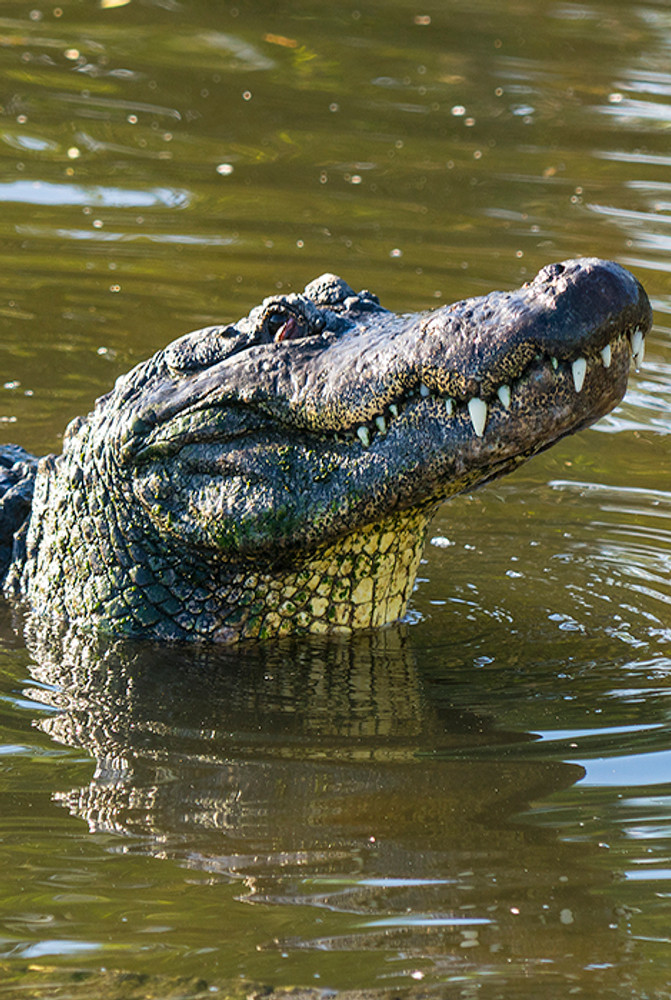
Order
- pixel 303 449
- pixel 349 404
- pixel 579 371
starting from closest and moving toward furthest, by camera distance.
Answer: pixel 579 371 → pixel 349 404 → pixel 303 449

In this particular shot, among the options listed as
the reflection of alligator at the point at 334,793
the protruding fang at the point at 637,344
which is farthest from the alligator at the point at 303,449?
the reflection of alligator at the point at 334,793

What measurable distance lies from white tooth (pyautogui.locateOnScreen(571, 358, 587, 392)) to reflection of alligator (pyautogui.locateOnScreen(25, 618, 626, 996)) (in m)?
1.16

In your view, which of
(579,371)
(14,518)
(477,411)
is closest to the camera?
(579,371)

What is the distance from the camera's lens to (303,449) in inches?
187

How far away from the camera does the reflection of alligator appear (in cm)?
335

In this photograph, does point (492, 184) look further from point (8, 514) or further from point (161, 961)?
point (161, 961)

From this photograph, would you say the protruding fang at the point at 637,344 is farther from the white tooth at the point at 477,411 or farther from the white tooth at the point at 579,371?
the white tooth at the point at 477,411

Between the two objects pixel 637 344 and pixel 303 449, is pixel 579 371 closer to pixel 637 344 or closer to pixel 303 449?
pixel 637 344

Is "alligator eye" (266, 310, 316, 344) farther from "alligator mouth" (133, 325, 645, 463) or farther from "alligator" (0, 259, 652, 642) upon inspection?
"alligator mouth" (133, 325, 645, 463)

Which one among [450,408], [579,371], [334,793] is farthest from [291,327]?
[334,793]

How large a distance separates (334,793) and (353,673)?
1021 millimetres

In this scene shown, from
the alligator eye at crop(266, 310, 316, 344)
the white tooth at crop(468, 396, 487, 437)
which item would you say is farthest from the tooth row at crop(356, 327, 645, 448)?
the alligator eye at crop(266, 310, 316, 344)

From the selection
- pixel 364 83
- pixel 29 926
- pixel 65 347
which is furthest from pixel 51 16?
pixel 29 926

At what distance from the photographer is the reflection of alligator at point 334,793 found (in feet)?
11.0
